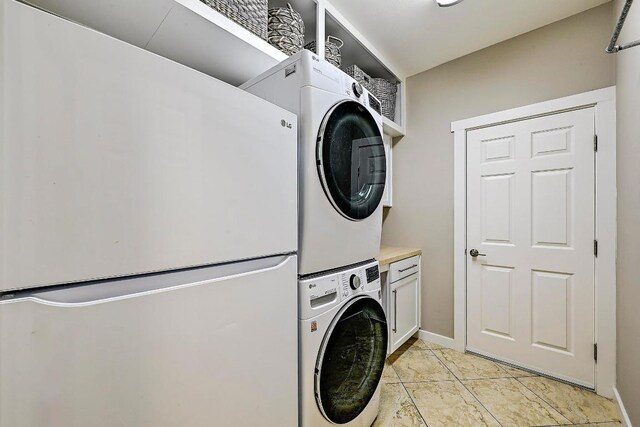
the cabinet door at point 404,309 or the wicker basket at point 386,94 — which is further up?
the wicker basket at point 386,94

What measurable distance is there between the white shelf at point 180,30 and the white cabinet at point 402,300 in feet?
5.55

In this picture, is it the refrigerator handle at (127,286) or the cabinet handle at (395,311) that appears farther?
the cabinet handle at (395,311)

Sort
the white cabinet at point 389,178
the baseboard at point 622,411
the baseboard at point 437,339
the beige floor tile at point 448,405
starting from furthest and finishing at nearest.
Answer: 1. the white cabinet at point 389,178
2. the baseboard at point 437,339
3. the beige floor tile at point 448,405
4. the baseboard at point 622,411

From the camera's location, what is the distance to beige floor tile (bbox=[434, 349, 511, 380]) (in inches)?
80.0

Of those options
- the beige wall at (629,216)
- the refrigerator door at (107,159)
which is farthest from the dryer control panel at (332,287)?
the beige wall at (629,216)

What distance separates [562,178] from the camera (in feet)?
6.43

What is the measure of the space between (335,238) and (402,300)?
1387mm

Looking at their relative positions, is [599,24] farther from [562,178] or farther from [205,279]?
[205,279]

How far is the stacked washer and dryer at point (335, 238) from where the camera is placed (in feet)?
3.53

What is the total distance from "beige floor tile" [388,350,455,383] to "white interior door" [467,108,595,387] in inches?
16.7

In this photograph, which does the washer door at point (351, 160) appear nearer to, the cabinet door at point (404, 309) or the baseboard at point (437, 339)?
the cabinet door at point (404, 309)

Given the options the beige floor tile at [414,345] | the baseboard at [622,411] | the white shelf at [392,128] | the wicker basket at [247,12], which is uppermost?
the wicker basket at [247,12]

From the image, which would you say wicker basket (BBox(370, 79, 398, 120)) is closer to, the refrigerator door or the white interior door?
the white interior door

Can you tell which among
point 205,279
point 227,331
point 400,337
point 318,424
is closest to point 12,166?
point 205,279
